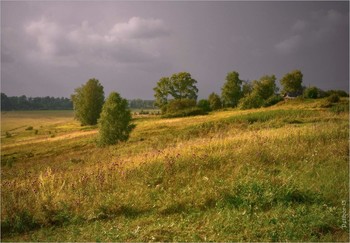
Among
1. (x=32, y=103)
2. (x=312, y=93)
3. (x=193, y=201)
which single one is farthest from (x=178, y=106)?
(x=32, y=103)

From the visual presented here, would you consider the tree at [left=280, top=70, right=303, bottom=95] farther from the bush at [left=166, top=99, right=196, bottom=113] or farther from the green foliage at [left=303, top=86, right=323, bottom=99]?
the bush at [left=166, top=99, right=196, bottom=113]

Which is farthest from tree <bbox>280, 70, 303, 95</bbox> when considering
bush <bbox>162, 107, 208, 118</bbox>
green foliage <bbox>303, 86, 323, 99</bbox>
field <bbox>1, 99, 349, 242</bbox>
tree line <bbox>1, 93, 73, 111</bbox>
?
tree line <bbox>1, 93, 73, 111</bbox>

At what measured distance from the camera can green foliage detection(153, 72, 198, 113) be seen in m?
A: 79.6

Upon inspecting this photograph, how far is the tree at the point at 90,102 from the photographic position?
73.1 meters

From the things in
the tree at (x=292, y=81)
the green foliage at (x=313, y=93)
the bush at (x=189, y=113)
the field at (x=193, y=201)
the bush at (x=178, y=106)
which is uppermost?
the tree at (x=292, y=81)

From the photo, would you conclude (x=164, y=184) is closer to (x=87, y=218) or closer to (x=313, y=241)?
(x=87, y=218)

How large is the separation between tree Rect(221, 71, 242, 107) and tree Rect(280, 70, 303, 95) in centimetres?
1472

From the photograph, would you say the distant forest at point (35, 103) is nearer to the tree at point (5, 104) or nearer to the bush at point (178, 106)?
the tree at point (5, 104)

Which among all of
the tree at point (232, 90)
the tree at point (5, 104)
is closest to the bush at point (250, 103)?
the tree at point (232, 90)

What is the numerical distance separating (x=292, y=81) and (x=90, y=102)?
184ft

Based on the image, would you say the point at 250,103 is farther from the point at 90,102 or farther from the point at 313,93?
the point at 90,102

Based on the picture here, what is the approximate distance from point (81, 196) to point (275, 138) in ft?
27.2

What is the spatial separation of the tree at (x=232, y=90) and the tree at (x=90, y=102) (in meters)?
32.8

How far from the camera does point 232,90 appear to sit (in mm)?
77938
